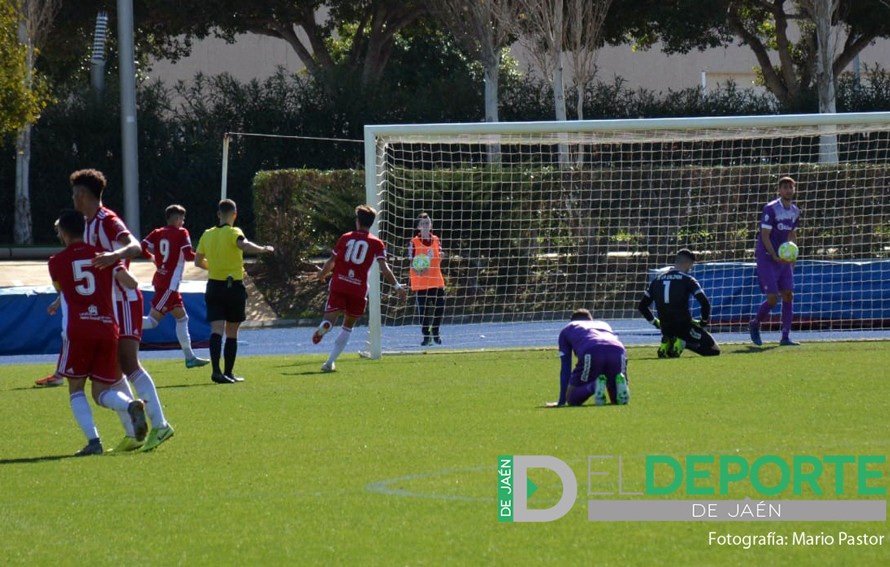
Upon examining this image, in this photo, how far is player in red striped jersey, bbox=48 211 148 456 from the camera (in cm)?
870

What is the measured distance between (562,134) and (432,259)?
2.74 meters

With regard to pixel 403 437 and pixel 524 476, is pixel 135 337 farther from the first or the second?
pixel 524 476

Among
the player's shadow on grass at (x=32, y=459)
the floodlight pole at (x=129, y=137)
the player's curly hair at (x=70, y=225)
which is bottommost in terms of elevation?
the player's shadow on grass at (x=32, y=459)

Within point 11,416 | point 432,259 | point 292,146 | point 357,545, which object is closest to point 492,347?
point 432,259

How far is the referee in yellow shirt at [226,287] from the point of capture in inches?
544

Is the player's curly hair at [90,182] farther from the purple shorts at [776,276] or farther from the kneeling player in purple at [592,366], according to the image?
the purple shorts at [776,276]

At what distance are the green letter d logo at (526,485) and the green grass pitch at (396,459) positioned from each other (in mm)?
74

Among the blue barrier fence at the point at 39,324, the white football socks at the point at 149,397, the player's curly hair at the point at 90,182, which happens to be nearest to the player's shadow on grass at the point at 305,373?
the blue barrier fence at the point at 39,324

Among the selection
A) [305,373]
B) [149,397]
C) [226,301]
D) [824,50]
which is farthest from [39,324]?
[824,50]

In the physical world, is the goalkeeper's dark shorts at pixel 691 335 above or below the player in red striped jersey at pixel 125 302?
below

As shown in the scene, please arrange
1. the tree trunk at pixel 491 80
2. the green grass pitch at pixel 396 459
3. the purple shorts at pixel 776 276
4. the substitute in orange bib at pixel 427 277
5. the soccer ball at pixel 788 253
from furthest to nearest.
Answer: the tree trunk at pixel 491 80, the substitute in orange bib at pixel 427 277, the purple shorts at pixel 776 276, the soccer ball at pixel 788 253, the green grass pitch at pixel 396 459

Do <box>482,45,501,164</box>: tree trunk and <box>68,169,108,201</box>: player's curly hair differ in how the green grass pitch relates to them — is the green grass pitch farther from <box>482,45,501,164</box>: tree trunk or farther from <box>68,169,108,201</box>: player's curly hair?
<box>482,45,501,164</box>: tree trunk

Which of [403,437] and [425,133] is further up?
[425,133]

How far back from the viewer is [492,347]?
60.7 feet
